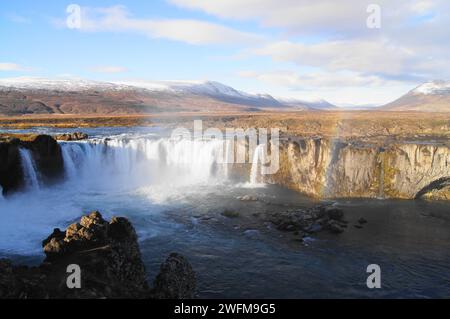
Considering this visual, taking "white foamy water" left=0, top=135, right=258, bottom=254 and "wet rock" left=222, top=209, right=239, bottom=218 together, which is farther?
"wet rock" left=222, top=209, right=239, bottom=218

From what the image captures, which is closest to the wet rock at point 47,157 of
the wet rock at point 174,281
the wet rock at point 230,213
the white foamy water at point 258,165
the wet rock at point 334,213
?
the wet rock at point 230,213

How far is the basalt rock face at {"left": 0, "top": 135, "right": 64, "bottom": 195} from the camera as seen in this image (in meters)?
36.5

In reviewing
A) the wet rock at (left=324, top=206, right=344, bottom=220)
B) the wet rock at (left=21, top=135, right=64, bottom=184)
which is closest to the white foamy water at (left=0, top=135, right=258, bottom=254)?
the wet rock at (left=21, top=135, right=64, bottom=184)

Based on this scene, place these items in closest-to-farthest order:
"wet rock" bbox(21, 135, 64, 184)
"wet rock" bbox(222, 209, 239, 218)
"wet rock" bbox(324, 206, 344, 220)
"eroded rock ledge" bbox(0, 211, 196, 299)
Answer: "eroded rock ledge" bbox(0, 211, 196, 299) → "wet rock" bbox(324, 206, 344, 220) → "wet rock" bbox(222, 209, 239, 218) → "wet rock" bbox(21, 135, 64, 184)

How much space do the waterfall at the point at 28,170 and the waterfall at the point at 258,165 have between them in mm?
21381

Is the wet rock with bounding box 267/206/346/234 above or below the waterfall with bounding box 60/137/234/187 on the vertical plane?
below

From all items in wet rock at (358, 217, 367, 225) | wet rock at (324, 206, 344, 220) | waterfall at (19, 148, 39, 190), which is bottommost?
wet rock at (358, 217, 367, 225)

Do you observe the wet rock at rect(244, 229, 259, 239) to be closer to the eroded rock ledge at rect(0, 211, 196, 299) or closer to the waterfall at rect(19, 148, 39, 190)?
the eroded rock ledge at rect(0, 211, 196, 299)

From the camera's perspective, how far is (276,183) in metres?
42.4

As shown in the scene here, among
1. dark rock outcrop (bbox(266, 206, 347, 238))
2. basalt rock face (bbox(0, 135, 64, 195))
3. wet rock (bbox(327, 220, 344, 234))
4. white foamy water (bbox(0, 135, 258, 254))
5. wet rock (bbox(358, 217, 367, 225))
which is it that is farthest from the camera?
basalt rock face (bbox(0, 135, 64, 195))

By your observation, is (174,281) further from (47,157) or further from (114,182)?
(47,157)

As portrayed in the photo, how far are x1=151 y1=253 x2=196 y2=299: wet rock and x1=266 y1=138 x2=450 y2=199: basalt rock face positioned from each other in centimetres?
2293
